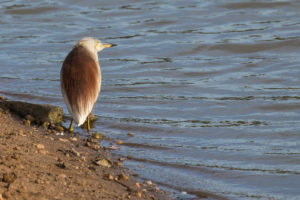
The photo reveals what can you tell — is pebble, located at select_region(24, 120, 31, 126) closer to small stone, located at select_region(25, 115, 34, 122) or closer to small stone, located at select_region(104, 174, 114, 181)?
small stone, located at select_region(25, 115, 34, 122)

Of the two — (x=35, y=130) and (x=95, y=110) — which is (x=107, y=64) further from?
(x=35, y=130)

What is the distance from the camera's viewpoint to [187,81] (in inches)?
405

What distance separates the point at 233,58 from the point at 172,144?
4.72m

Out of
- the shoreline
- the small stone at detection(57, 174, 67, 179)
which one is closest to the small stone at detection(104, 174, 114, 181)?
the shoreline

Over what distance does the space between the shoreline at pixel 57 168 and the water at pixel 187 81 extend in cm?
41

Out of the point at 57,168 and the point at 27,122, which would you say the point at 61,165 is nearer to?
the point at 57,168

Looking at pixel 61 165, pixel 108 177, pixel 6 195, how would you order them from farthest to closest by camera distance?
pixel 108 177 < pixel 61 165 < pixel 6 195

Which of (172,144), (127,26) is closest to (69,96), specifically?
(172,144)

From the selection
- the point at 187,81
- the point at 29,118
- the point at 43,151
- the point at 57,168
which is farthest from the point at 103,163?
the point at 187,81

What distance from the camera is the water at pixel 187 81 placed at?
6.60 meters

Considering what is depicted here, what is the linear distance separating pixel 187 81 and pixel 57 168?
5366mm

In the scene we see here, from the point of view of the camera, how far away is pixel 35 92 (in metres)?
9.70

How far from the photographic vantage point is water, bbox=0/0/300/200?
21.6 feet

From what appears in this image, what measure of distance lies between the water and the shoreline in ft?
1.35
